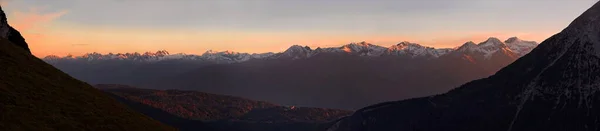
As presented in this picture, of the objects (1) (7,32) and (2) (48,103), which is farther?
(1) (7,32)

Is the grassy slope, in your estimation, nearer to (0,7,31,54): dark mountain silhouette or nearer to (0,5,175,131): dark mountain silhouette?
(0,5,175,131): dark mountain silhouette

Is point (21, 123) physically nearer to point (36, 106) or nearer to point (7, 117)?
point (7, 117)

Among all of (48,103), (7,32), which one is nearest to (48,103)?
(48,103)

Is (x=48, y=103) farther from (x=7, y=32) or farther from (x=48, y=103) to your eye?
(x=7, y=32)

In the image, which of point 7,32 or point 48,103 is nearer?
point 48,103

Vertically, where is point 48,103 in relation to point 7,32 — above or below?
below

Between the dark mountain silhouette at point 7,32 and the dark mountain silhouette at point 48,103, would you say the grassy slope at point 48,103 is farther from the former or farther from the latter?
the dark mountain silhouette at point 7,32

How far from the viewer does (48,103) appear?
64062 millimetres

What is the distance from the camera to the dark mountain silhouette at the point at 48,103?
5478 centimetres

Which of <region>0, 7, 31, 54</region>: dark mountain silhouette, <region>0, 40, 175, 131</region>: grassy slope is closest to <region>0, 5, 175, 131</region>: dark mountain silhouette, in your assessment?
<region>0, 40, 175, 131</region>: grassy slope

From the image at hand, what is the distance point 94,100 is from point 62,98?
8197 millimetres

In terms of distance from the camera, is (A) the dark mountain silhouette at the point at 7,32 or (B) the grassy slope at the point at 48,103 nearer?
(B) the grassy slope at the point at 48,103

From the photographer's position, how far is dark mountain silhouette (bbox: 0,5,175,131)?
54.8 m

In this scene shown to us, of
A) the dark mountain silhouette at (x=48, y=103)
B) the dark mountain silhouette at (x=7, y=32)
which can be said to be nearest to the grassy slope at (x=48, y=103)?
the dark mountain silhouette at (x=48, y=103)
